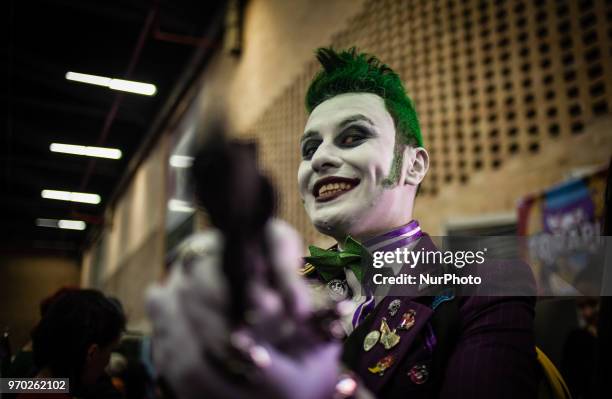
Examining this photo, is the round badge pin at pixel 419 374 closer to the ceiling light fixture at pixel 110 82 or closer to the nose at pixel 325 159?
the nose at pixel 325 159

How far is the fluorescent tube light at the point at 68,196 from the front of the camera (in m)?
0.90

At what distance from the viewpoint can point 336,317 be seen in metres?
0.42

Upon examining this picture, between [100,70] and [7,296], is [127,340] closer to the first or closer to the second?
[7,296]

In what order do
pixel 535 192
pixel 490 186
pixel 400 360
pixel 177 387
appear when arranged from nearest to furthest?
pixel 177 387 → pixel 400 360 → pixel 535 192 → pixel 490 186

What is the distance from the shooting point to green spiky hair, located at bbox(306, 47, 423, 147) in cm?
85

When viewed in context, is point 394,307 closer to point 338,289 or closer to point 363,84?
point 338,289

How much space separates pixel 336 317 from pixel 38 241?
0.67 meters

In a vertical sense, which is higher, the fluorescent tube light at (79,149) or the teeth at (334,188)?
the fluorescent tube light at (79,149)

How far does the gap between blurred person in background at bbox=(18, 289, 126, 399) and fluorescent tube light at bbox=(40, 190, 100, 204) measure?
16 cm

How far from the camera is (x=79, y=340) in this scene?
2.85ft

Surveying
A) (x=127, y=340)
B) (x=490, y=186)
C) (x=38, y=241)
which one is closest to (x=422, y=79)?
(x=490, y=186)

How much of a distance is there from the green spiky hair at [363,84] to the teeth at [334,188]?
0.44 ft

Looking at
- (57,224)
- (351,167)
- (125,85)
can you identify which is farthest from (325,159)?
(57,224)

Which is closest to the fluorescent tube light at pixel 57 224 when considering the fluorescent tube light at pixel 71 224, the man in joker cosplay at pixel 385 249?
the fluorescent tube light at pixel 71 224
